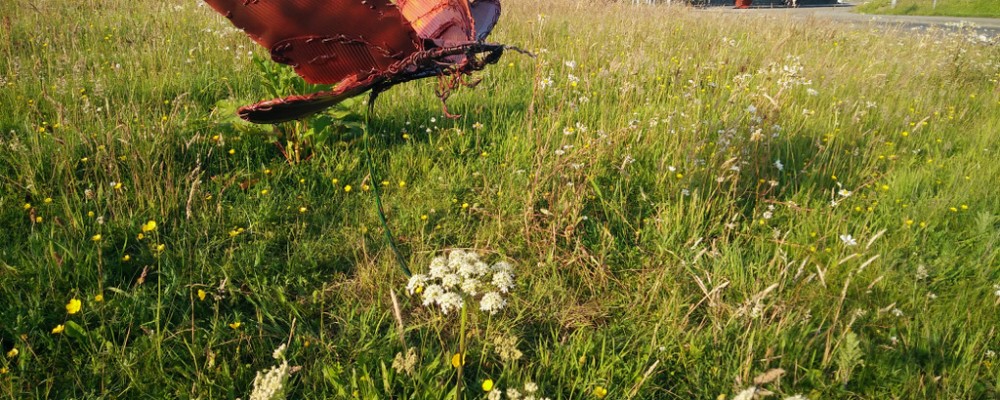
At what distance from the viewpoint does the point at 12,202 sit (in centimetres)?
223

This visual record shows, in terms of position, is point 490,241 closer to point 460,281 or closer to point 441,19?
point 460,281

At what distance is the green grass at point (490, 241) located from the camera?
1.73 m

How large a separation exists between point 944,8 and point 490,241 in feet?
74.3

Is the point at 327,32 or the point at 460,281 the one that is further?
the point at 460,281

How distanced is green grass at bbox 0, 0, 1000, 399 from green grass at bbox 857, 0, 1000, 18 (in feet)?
60.8

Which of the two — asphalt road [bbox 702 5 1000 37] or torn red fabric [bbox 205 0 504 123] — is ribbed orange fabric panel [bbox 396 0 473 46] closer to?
torn red fabric [bbox 205 0 504 123]

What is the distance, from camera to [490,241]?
235cm

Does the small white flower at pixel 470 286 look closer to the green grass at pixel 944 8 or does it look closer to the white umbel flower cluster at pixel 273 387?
the white umbel flower cluster at pixel 273 387

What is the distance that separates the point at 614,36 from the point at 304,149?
3.68 meters

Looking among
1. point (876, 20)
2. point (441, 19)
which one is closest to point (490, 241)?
point (441, 19)

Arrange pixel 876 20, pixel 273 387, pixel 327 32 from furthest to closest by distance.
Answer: pixel 876 20, pixel 273 387, pixel 327 32

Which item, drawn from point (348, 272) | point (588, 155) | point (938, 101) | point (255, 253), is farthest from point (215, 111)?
point (938, 101)

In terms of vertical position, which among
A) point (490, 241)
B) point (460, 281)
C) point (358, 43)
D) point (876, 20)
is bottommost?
point (490, 241)

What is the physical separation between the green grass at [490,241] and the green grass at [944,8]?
1852 cm
